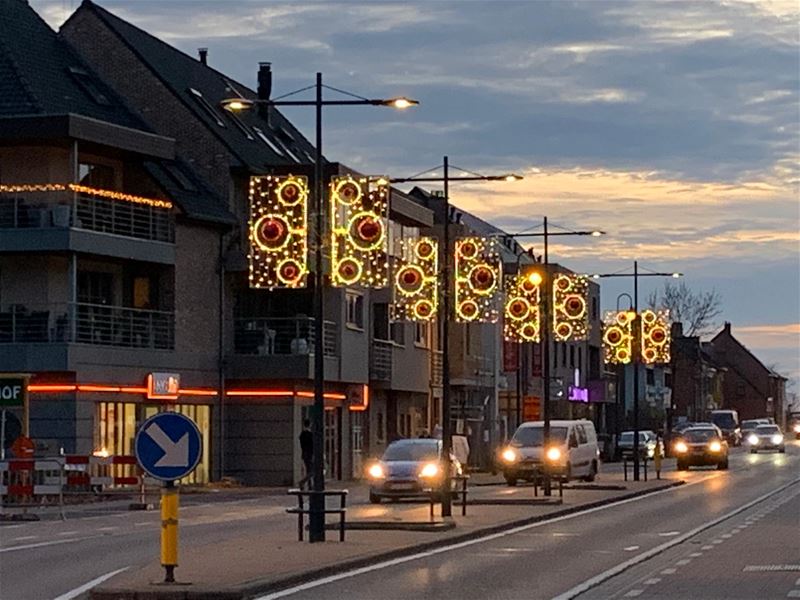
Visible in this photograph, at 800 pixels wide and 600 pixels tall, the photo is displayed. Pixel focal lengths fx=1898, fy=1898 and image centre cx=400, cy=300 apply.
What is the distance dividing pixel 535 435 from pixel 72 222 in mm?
15068

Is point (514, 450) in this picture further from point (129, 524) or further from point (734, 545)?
point (734, 545)

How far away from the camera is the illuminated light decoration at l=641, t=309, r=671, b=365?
57.2m

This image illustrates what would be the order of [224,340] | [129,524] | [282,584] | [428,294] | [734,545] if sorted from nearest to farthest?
1. [282,584]
2. [734,545]
3. [129,524]
4. [428,294]
5. [224,340]

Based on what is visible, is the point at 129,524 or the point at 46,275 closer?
the point at 129,524

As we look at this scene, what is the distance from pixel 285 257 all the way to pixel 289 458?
30032mm

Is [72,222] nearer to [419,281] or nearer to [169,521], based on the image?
[419,281]

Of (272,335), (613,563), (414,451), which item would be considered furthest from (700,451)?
(613,563)

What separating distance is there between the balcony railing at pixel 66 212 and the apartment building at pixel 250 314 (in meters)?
6.11

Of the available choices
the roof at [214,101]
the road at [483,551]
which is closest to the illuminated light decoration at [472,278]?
the road at [483,551]

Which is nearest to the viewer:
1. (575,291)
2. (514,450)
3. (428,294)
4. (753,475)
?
(428,294)

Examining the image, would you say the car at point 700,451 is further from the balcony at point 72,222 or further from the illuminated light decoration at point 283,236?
the illuminated light decoration at point 283,236

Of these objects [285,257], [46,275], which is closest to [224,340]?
[46,275]

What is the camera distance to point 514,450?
54625mm

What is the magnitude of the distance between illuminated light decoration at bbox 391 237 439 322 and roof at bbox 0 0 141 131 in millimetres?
15312
